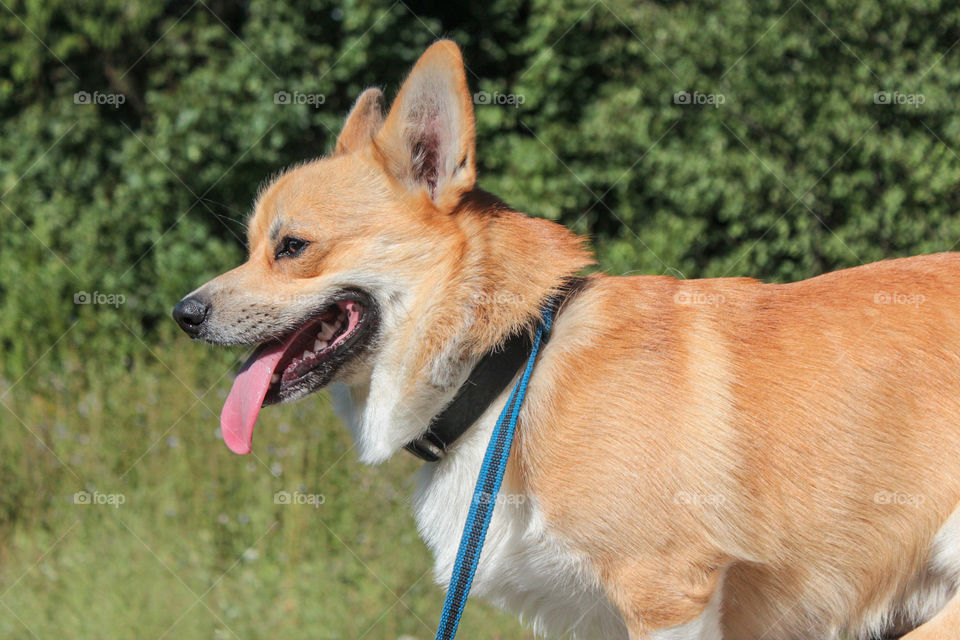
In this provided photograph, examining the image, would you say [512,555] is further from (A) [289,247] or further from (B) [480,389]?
(A) [289,247]

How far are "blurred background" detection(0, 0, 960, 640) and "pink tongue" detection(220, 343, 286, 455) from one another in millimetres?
2541

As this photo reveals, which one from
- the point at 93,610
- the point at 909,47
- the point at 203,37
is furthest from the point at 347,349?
the point at 909,47

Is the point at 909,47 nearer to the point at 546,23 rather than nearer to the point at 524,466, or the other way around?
the point at 546,23

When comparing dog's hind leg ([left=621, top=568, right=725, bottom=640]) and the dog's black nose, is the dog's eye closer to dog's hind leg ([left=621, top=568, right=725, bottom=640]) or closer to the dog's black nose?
the dog's black nose

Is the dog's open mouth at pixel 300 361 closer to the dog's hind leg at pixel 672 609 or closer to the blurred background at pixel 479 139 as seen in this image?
the dog's hind leg at pixel 672 609

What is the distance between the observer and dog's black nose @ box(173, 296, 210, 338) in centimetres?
277

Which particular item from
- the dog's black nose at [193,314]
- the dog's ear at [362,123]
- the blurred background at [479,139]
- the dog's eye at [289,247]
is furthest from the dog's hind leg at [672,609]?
the blurred background at [479,139]

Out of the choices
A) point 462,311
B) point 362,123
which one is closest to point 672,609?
point 462,311

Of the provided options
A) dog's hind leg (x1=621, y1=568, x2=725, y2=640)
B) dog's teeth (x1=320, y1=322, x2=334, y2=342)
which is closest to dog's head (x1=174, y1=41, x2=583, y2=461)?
dog's teeth (x1=320, y1=322, x2=334, y2=342)

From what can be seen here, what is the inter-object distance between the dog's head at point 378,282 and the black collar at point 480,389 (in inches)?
2.1

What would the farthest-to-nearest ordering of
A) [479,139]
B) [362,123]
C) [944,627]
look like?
[479,139] → [362,123] → [944,627]

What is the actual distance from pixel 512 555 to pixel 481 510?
196 mm

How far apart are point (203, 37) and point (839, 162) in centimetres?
480

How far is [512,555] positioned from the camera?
2.56 meters
